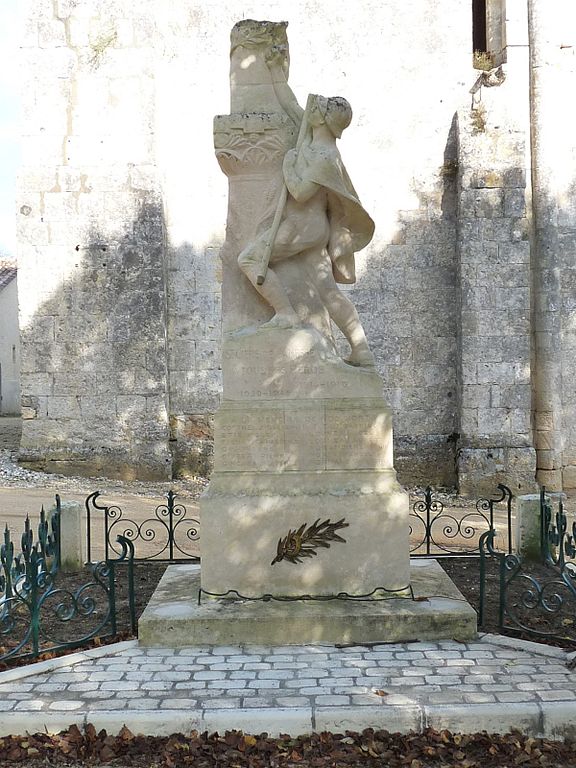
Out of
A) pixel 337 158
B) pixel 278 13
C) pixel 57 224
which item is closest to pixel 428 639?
pixel 337 158

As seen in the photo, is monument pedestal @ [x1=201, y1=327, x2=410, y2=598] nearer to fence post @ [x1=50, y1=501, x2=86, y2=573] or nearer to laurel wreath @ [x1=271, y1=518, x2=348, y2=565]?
laurel wreath @ [x1=271, y1=518, x2=348, y2=565]

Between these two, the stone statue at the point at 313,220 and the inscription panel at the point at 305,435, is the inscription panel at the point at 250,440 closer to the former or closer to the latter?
the inscription panel at the point at 305,435

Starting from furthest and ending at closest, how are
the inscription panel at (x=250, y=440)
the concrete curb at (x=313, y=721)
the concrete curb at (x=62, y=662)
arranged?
the inscription panel at (x=250, y=440)
the concrete curb at (x=62, y=662)
the concrete curb at (x=313, y=721)

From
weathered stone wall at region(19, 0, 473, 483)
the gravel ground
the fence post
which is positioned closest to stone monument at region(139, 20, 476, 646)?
the fence post

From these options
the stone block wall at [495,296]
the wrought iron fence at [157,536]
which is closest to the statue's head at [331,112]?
the wrought iron fence at [157,536]

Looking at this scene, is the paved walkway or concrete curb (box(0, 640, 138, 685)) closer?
the paved walkway

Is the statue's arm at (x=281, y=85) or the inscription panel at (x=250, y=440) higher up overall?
the statue's arm at (x=281, y=85)

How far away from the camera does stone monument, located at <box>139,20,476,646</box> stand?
5078 millimetres

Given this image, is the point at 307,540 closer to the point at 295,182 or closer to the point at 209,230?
the point at 295,182

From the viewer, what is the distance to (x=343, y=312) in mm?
5520

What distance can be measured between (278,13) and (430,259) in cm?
410

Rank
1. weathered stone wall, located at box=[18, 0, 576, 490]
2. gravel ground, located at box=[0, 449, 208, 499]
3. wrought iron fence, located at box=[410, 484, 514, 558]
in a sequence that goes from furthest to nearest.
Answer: weathered stone wall, located at box=[18, 0, 576, 490] → gravel ground, located at box=[0, 449, 208, 499] → wrought iron fence, located at box=[410, 484, 514, 558]

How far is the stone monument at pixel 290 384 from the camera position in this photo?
16.7ft

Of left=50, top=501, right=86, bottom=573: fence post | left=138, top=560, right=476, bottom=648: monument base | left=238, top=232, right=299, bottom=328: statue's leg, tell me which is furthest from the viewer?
left=50, top=501, right=86, bottom=573: fence post
